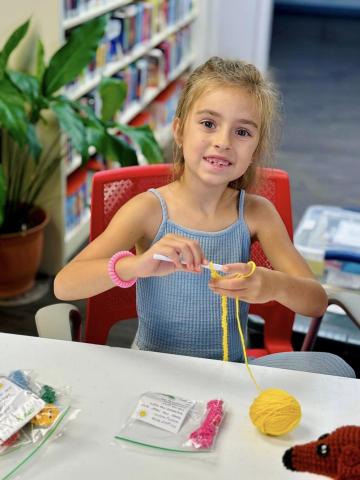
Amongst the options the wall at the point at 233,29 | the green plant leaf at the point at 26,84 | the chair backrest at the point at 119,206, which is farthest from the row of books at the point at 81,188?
the wall at the point at 233,29

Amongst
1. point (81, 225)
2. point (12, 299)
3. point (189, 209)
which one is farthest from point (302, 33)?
point (189, 209)

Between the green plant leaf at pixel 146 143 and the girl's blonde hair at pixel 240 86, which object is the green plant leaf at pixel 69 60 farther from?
the girl's blonde hair at pixel 240 86

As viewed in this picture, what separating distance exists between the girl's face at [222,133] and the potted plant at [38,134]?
1060mm

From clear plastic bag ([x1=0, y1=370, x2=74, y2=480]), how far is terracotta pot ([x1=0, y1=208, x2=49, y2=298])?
160 cm

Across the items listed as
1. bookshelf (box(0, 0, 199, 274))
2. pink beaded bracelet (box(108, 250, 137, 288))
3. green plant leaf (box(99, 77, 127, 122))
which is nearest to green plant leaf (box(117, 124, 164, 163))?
green plant leaf (box(99, 77, 127, 122))

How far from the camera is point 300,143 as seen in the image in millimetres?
4852

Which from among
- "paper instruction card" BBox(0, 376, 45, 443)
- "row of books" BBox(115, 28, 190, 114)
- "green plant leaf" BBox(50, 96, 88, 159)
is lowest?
"row of books" BBox(115, 28, 190, 114)

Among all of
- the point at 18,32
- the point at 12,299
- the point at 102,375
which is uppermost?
the point at 18,32

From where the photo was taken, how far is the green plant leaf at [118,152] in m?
2.46

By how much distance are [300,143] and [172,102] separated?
3.20 feet

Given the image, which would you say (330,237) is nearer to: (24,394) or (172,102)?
(24,394)

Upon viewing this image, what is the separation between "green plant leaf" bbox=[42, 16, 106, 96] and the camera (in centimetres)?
240

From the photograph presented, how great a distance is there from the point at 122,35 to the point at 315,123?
2254 mm

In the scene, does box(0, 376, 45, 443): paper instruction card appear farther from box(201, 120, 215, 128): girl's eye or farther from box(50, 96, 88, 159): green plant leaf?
box(50, 96, 88, 159): green plant leaf
